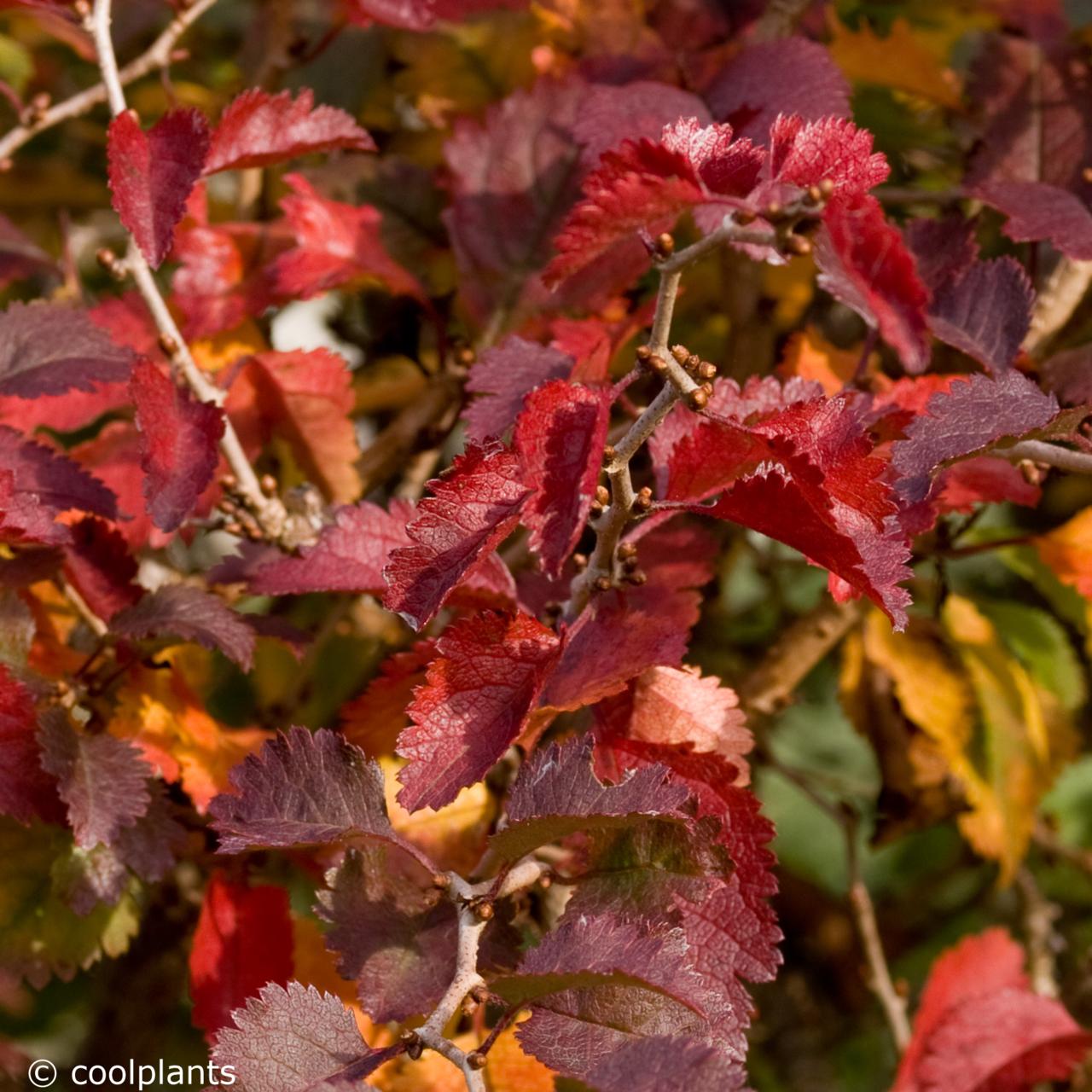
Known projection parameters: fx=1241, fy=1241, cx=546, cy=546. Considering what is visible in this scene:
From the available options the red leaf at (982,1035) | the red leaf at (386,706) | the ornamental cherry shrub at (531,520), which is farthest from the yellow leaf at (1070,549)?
→ the red leaf at (386,706)

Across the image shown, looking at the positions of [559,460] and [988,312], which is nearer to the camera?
[559,460]

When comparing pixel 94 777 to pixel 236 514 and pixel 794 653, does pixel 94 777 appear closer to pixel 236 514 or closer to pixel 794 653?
pixel 236 514

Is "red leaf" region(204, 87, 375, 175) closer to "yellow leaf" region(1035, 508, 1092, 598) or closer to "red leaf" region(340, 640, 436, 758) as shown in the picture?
"red leaf" region(340, 640, 436, 758)

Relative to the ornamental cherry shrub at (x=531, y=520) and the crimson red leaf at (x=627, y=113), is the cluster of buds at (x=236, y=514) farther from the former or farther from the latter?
the crimson red leaf at (x=627, y=113)

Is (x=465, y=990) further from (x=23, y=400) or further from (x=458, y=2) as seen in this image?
(x=458, y=2)

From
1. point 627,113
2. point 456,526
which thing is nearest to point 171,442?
point 456,526

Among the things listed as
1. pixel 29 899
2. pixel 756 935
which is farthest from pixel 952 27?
pixel 29 899
